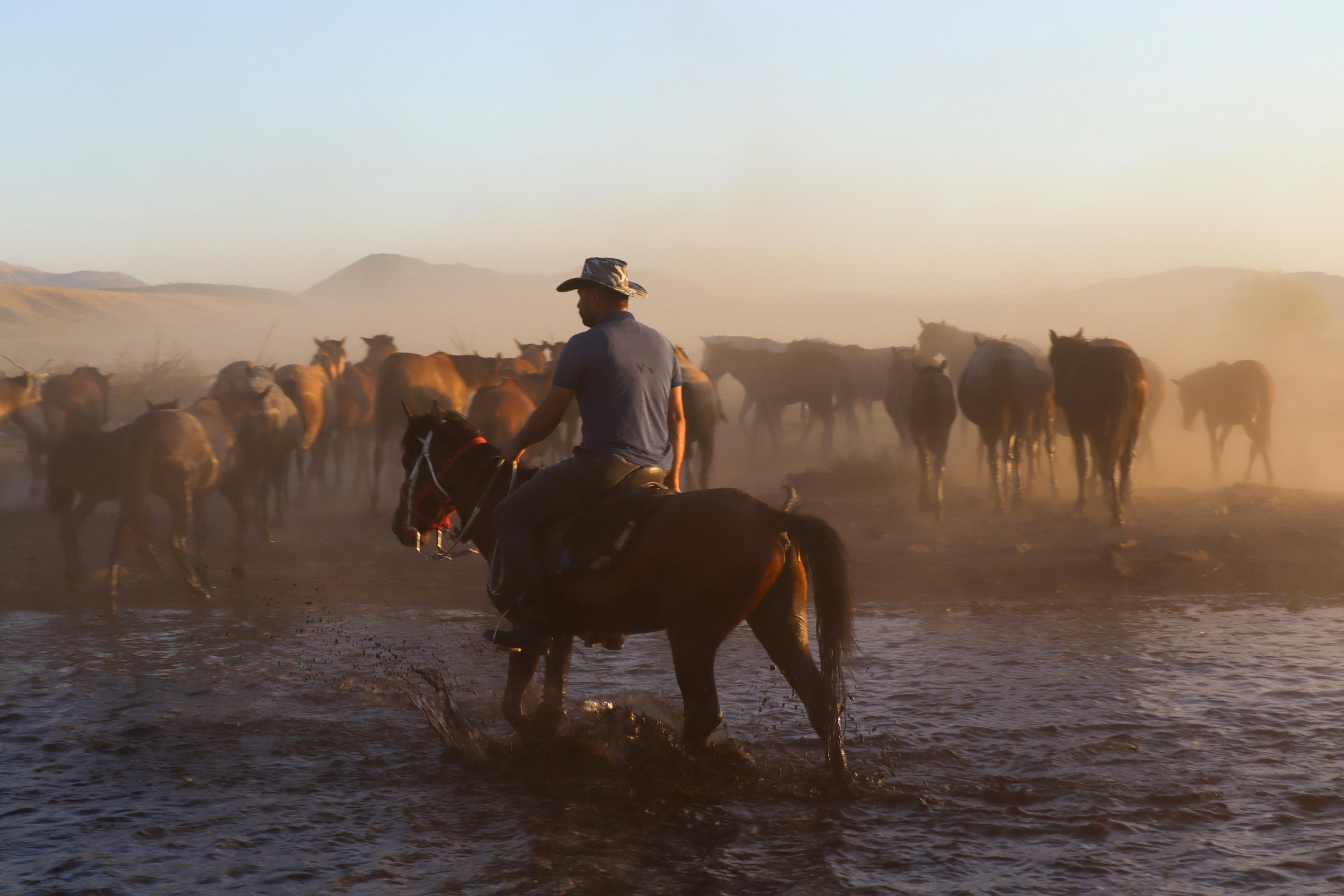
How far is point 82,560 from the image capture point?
1191 cm

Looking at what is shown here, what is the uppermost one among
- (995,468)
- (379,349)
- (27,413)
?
(379,349)

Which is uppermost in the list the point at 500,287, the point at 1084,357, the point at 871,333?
the point at 500,287

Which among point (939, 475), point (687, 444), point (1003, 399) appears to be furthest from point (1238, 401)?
point (687, 444)

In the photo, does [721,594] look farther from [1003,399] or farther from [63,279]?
[63,279]

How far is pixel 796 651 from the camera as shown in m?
4.80

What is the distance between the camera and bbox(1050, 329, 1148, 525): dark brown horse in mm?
13227

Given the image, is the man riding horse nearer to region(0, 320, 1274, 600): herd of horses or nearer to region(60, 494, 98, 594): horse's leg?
region(0, 320, 1274, 600): herd of horses

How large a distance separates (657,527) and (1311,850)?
2.91 meters

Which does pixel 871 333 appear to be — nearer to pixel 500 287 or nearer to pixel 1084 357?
pixel 500 287

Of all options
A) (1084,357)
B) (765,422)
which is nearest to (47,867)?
(1084,357)

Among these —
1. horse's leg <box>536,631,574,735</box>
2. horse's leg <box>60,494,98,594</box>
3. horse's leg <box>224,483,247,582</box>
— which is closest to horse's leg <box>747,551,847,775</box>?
horse's leg <box>536,631,574,735</box>

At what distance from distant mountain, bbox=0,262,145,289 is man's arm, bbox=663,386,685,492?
611 ft

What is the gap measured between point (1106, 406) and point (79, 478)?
11.8m


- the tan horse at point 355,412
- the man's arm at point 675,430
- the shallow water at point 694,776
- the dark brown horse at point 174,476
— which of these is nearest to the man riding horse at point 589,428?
the man's arm at point 675,430
